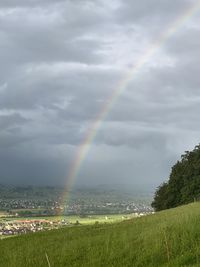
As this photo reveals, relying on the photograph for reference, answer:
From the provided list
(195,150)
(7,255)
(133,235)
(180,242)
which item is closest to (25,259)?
(7,255)

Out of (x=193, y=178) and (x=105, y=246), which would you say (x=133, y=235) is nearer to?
(x=105, y=246)

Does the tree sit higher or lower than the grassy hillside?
higher

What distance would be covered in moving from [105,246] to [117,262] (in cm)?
245

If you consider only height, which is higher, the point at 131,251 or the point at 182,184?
the point at 182,184

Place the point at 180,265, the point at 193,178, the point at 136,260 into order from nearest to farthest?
the point at 180,265
the point at 136,260
the point at 193,178

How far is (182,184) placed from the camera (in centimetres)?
8125

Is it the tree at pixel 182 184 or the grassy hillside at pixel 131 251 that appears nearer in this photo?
the grassy hillside at pixel 131 251

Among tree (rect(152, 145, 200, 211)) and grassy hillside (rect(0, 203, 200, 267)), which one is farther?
tree (rect(152, 145, 200, 211))

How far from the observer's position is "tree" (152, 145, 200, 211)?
7563 cm

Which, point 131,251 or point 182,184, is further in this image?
point 182,184

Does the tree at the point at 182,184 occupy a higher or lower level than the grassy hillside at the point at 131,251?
higher

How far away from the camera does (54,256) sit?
1772 cm

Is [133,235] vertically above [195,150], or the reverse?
[195,150]

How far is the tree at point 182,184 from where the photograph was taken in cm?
7563
